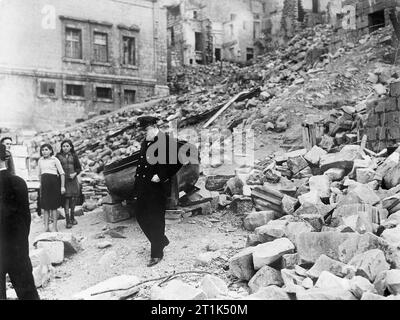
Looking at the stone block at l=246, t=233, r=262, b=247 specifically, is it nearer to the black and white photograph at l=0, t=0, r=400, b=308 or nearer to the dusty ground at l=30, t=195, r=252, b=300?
the black and white photograph at l=0, t=0, r=400, b=308

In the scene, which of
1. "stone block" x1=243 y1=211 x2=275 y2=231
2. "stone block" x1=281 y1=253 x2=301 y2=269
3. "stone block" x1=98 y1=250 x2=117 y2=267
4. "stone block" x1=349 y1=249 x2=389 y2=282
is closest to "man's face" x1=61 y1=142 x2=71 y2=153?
"stone block" x1=98 y1=250 x2=117 y2=267

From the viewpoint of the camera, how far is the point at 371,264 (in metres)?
3.66

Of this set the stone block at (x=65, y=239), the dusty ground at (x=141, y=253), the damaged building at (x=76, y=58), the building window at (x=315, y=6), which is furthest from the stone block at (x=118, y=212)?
the building window at (x=315, y=6)

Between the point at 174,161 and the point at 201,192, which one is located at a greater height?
the point at 174,161

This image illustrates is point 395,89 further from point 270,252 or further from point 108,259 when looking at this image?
point 108,259

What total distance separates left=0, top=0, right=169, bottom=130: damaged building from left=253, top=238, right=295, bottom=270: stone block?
14670 mm

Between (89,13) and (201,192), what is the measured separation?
1604 centimetres

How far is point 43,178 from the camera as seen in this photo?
651 cm

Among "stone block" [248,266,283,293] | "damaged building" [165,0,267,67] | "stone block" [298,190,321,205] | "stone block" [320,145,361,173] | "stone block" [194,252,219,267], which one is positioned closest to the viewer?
"stone block" [248,266,283,293]

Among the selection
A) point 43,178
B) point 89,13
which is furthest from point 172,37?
point 43,178

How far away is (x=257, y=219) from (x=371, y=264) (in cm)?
214

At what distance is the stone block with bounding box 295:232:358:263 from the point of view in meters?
4.08

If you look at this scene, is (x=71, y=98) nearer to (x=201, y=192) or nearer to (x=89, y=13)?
(x=89, y=13)
